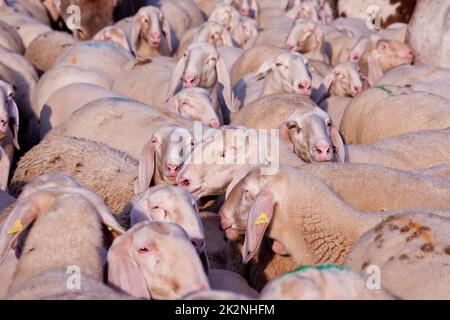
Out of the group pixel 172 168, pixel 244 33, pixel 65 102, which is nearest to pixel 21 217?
pixel 172 168

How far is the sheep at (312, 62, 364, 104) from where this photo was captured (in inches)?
388

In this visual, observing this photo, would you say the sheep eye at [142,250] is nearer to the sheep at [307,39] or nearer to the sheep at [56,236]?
the sheep at [56,236]

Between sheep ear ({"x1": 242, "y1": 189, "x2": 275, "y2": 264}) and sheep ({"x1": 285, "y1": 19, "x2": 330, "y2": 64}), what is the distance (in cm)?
652

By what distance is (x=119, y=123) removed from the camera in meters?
7.97

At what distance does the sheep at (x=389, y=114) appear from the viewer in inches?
320

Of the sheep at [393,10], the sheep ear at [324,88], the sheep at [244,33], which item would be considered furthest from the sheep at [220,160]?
the sheep at [393,10]

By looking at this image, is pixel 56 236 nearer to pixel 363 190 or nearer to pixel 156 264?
pixel 156 264

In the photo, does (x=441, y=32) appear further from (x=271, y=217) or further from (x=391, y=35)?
(x=271, y=217)

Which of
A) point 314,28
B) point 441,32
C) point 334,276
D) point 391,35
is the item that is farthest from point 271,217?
point 391,35

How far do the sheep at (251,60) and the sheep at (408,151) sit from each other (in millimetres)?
3636

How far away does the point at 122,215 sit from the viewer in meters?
5.90

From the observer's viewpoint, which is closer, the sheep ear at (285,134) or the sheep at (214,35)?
the sheep ear at (285,134)

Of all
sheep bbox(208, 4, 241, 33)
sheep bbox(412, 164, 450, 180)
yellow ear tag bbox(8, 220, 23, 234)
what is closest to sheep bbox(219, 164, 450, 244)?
sheep bbox(412, 164, 450, 180)

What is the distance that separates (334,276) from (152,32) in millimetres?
9037
